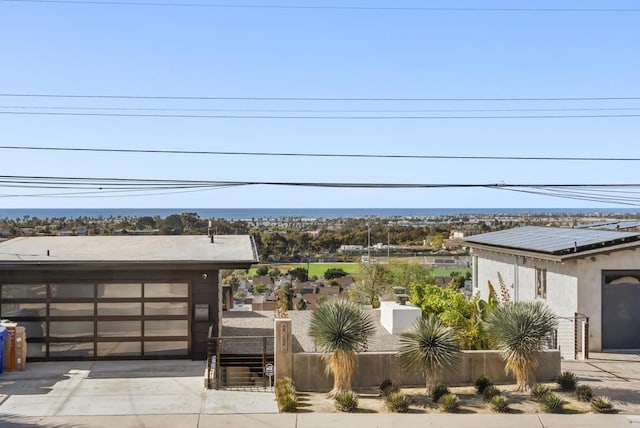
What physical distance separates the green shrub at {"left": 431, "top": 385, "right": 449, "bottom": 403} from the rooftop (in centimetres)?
528

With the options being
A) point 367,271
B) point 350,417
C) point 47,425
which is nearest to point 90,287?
point 47,425

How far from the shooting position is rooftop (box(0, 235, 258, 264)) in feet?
50.0

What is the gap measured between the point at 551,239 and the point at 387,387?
10326mm

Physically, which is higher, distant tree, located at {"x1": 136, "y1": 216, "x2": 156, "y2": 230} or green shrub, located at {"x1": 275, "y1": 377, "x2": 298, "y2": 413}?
distant tree, located at {"x1": 136, "y1": 216, "x2": 156, "y2": 230}

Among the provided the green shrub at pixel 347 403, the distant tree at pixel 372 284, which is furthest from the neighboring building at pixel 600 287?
the distant tree at pixel 372 284

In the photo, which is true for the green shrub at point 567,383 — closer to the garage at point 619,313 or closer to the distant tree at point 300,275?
the garage at point 619,313

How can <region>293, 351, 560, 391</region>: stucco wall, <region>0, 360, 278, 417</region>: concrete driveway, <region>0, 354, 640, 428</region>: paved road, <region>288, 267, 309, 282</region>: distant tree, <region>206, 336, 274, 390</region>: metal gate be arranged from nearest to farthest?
<region>0, 354, 640, 428</region>: paved road
<region>0, 360, 278, 417</region>: concrete driveway
<region>293, 351, 560, 391</region>: stucco wall
<region>206, 336, 274, 390</region>: metal gate
<region>288, 267, 309, 282</region>: distant tree

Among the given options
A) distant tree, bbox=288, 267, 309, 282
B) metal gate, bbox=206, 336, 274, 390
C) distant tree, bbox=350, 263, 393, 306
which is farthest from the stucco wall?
distant tree, bbox=288, 267, 309, 282

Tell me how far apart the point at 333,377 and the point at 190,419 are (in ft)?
11.3

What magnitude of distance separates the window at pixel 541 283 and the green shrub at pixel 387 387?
340 inches

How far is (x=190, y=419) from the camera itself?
1118 cm

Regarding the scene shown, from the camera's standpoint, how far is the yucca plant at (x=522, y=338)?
12953mm

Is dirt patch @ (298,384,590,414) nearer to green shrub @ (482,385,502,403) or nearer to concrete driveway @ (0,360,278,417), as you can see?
green shrub @ (482,385,502,403)

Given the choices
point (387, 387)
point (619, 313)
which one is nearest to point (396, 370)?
point (387, 387)
